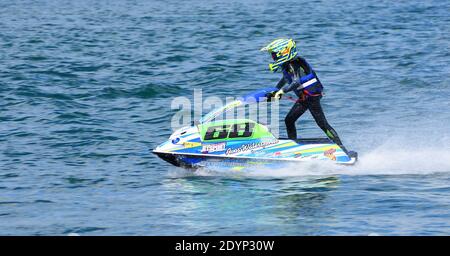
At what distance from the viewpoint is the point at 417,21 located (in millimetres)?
35250

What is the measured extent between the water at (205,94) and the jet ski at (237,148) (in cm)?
26

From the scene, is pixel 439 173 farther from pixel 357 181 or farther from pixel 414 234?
Answer: pixel 414 234

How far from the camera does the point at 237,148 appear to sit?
14734 millimetres

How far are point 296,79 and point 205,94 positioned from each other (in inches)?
359

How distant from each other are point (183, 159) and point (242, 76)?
1119 cm

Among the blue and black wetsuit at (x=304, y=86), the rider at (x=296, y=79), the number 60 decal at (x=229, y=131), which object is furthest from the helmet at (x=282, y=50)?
the number 60 decal at (x=229, y=131)

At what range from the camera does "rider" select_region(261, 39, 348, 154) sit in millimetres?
14422
